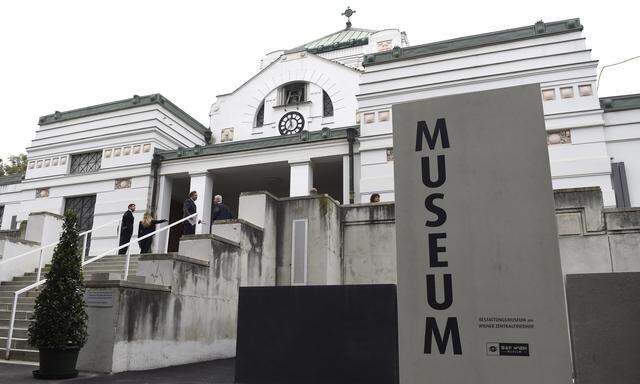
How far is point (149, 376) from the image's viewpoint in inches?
298

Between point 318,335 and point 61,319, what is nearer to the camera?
point 318,335

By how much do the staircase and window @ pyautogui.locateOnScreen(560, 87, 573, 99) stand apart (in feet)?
41.9

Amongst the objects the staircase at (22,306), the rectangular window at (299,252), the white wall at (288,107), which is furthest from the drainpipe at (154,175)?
the rectangular window at (299,252)

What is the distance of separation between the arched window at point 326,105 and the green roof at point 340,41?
433 cm

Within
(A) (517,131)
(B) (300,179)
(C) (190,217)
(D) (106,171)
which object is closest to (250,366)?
(A) (517,131)

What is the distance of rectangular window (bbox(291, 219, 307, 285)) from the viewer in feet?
37.2

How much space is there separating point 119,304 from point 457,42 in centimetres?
1321

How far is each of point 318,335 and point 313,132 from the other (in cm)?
1086

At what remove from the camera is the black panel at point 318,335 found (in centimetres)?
666

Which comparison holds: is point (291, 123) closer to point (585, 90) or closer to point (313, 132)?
point (313, 132)

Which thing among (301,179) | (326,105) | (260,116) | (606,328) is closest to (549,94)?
(301,179)

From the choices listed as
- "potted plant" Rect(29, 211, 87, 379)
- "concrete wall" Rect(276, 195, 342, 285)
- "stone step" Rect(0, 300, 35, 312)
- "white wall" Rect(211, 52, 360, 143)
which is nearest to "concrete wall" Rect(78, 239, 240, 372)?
"potted plant" Rect(29, 211, 87, 379)

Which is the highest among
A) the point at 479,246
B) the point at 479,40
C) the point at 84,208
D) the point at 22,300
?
the point at 479,40

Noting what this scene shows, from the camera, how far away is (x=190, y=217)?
42.0 feet
